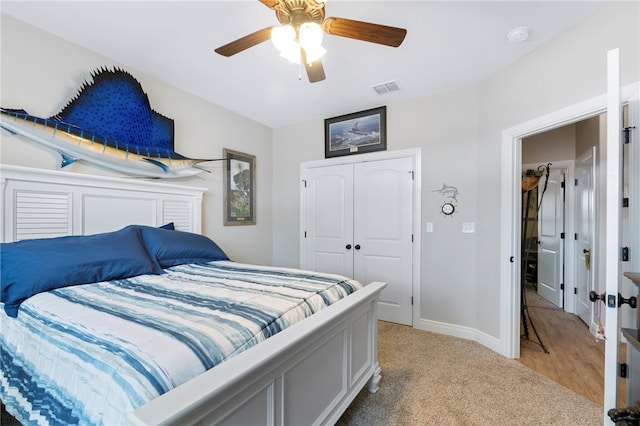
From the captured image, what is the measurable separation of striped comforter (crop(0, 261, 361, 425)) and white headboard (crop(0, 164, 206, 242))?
0.73 m

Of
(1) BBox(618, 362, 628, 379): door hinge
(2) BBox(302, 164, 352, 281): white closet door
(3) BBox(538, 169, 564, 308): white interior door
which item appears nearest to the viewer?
(1) BBox(618, 362, 628, 379): door hinge

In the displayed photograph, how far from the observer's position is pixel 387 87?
2904 mm

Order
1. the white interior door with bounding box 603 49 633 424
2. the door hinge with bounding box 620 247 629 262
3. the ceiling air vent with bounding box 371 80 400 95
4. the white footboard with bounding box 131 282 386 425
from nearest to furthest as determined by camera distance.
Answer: the white footboard with bounding box 131 282 386 425
the white interior door with bounding box 603 49 633 424
the door hinge with bounding box 620 247 629 262
the ceiling air vent with bounding box 371 80 400 95

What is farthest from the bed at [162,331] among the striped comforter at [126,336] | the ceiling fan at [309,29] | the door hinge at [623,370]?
the ceiling fan at [309,29]

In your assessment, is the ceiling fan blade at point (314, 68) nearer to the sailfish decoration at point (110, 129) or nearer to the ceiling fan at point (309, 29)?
the ceiling fan at point (309, 29)

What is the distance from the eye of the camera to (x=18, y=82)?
190cm

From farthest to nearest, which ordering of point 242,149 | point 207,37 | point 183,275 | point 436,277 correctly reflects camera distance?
point 242,149
point 436,277
point 207,37
point 183,275

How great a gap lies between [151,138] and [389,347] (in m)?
2.98

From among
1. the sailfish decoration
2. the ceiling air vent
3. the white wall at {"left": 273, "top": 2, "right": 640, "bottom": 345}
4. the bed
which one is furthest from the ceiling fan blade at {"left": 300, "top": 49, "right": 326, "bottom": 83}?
the sailfish decoration

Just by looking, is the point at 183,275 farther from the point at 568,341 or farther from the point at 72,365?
the point at 568,341

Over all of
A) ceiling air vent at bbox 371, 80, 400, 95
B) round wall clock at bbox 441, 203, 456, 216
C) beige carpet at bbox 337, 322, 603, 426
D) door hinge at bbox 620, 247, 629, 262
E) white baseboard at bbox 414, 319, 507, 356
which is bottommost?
beige carpet at bbox 337, 322, 603, 426

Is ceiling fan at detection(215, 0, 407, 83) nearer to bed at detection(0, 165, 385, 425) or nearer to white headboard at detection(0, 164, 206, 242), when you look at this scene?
bed at detection(0, 165, 385, 425)

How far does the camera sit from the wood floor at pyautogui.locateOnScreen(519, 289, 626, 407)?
206cm

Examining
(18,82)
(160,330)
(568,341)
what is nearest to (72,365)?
(160,330)
